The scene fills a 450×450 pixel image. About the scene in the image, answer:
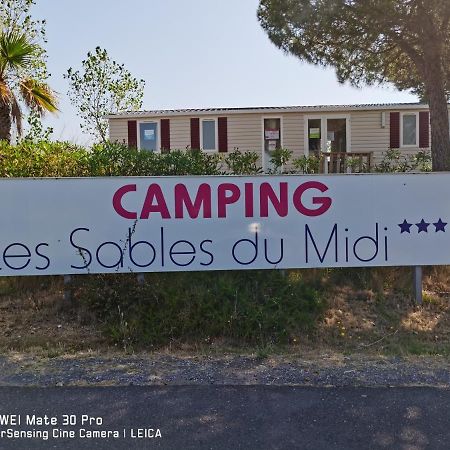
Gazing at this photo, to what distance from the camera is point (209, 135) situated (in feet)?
58.4

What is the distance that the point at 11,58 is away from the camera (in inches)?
378

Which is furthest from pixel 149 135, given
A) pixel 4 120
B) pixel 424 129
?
→ pixel 424 129

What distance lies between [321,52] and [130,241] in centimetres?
600

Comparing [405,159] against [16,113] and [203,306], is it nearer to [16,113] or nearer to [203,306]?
[16,113]

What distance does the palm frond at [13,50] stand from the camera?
31.1 feet

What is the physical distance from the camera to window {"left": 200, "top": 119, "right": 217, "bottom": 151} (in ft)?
58.1

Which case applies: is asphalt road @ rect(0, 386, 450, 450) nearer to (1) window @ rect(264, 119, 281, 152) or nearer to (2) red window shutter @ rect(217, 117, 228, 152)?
(2) red window shutter @ rect(217, 117, 228, 152)

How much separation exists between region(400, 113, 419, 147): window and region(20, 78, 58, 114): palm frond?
12067mm

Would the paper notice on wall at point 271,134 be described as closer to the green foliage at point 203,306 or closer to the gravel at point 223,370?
the green foliage at point 203,306

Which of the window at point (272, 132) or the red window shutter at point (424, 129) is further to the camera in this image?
the window at point (272, 132)

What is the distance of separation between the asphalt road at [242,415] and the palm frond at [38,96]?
7.99m

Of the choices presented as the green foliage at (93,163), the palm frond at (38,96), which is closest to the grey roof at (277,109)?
the palm frond at (38,96)

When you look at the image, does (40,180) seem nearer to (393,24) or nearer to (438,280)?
(438,280)

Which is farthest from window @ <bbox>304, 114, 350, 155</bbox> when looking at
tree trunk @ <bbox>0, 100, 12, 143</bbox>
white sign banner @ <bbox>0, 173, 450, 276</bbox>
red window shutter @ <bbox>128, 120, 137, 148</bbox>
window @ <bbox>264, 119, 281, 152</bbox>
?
white sign banner @ <bbox>0, 173, 450, 276</bbox>
